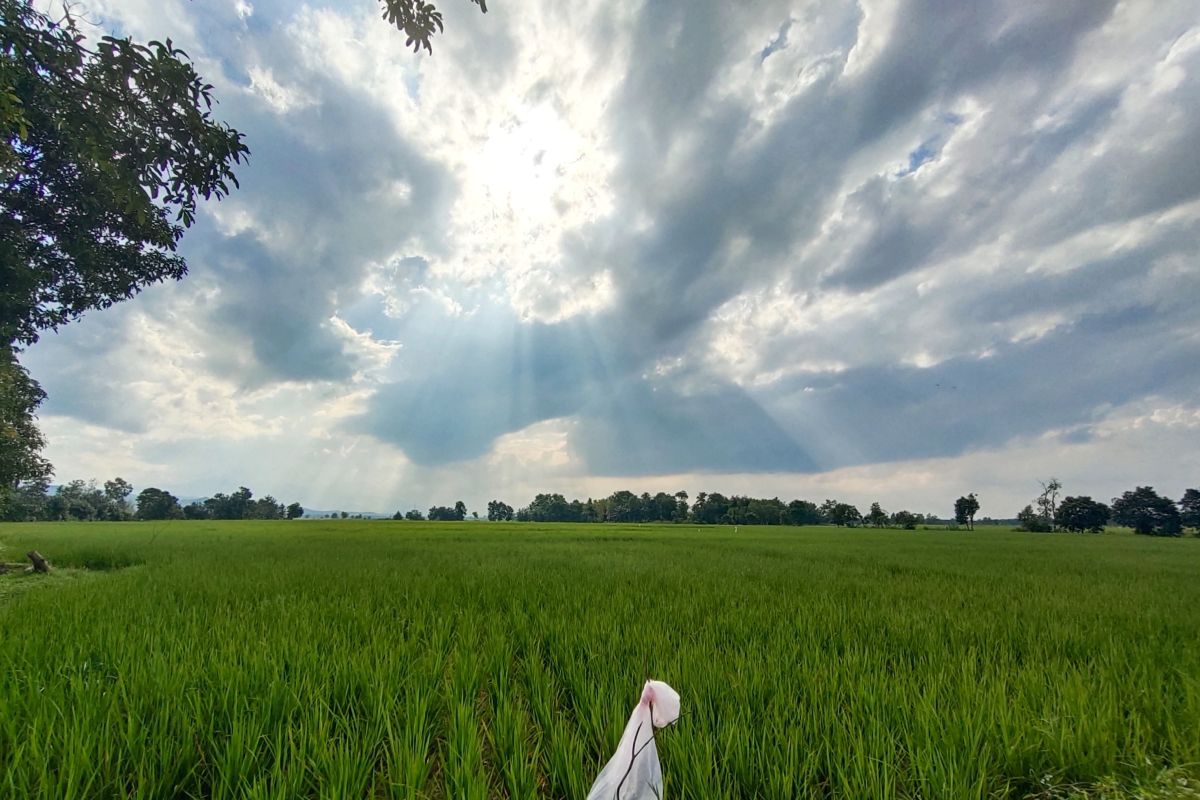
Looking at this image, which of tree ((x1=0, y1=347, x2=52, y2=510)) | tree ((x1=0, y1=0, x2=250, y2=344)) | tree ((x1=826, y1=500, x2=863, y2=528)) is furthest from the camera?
tree ((x1=826, y1=500, x2=863, y2=528))

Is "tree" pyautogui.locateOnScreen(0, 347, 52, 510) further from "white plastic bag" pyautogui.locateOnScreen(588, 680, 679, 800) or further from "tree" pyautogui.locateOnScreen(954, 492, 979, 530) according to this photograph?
"tree" pyautogui.locateOnScreen(954, 492, 979, 530)

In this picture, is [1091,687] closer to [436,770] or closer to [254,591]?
[436,770]

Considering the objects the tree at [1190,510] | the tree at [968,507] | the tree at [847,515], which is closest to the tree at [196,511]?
the tree at [847,515]

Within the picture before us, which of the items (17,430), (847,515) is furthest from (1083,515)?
(17,430)

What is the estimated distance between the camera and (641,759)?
99 cm

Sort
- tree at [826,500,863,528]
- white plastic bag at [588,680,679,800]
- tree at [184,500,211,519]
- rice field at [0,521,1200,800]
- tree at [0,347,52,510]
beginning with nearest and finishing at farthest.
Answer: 1. white plastic bag at [588,680,679,800]
2. rice field at [0,521,1200,800]
3. tree at [0,347,52,510]
4. tree at [184,500,211,519]
5. tree at [826,500,863,528]

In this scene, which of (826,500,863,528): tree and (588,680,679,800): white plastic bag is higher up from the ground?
(588,680,679,800): white plastic bag

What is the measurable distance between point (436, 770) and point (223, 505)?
103m

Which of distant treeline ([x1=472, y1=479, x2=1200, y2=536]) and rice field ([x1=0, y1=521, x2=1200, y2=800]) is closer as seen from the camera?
rice field ([x1=0, y1=521, x2=1200, y2=800])

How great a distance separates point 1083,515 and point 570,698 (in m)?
96.2

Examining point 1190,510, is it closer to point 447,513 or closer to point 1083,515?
point 1083,515

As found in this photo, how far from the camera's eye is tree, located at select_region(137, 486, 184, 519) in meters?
69.5

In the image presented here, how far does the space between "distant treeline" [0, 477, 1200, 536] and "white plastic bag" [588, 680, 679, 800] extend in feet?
256

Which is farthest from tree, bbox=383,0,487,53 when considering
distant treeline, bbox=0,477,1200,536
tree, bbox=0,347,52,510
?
distant treeline, bbox=0,477,1200,536
